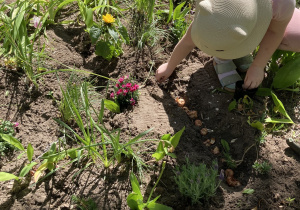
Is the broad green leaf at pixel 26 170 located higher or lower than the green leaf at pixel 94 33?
lower

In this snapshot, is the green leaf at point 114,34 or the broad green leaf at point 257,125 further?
the green leaf at point 114,34

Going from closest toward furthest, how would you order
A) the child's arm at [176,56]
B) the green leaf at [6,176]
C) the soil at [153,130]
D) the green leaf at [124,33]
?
the green leaf at [6,176]
the soil at [153,130]
the child's arm at [176,56]
the green leaf at [124,33]

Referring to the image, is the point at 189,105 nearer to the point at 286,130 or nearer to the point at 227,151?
the point at 227,151

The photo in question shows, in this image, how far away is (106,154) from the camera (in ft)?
5.46

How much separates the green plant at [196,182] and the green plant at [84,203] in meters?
0.40

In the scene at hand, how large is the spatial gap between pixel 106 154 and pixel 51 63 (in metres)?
0.76

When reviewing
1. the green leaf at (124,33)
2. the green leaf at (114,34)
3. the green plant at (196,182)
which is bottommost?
the green plant at (196,182)

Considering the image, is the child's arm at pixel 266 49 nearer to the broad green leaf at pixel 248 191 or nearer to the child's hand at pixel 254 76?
the child's hand at pixel 254 76

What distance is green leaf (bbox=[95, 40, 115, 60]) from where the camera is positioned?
207 cm

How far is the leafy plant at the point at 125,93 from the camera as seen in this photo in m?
1.90

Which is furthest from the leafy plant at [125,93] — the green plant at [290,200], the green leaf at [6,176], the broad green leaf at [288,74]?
the green plant at [290,200]

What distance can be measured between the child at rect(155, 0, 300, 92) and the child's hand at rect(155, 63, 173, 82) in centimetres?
13

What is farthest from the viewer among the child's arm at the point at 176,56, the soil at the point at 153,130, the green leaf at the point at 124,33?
the green leaf at the point at 124,33

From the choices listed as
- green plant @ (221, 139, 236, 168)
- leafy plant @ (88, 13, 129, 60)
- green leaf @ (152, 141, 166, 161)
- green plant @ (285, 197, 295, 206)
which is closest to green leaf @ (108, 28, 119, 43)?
leafy plant @ (88, 13, 129, 60)
